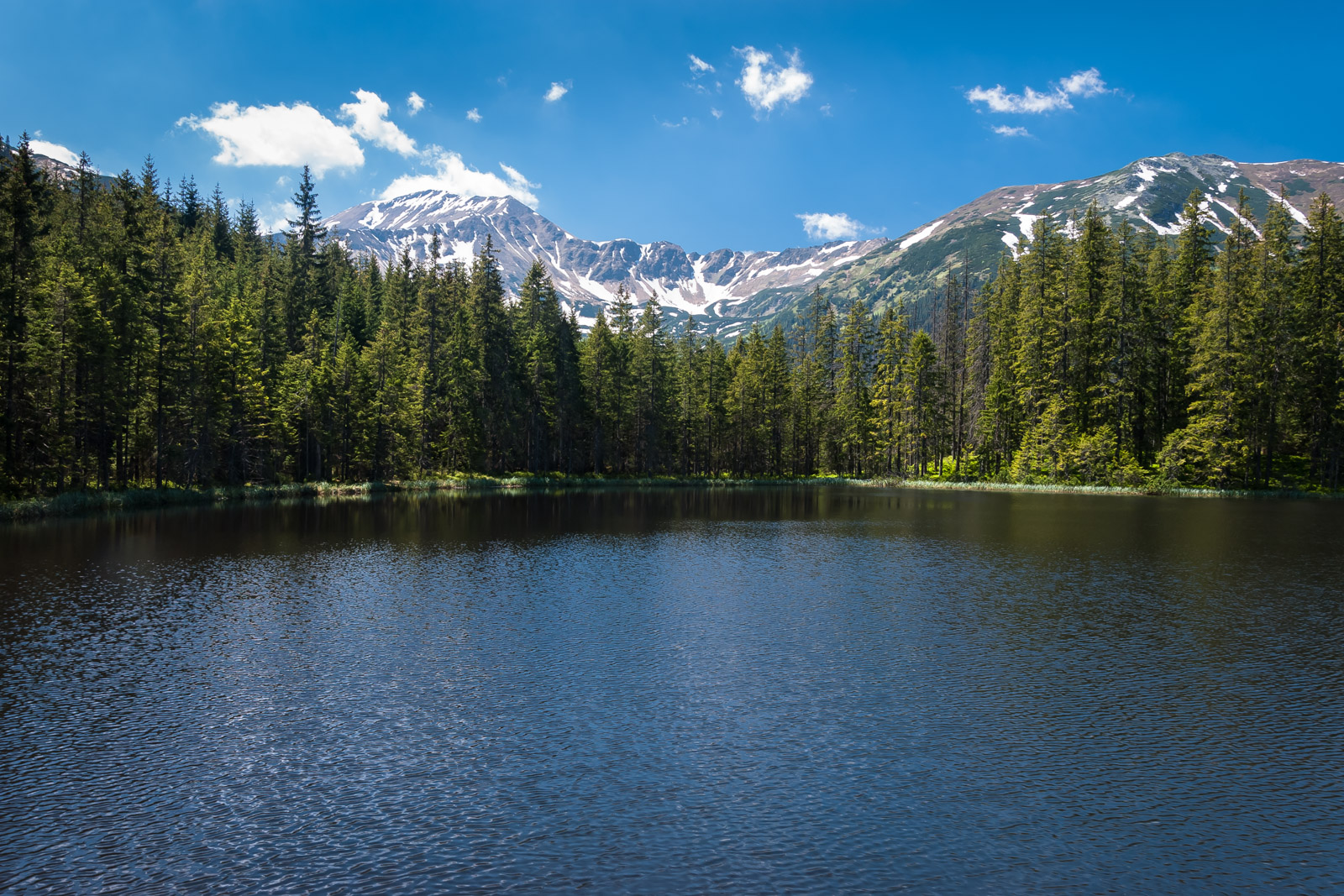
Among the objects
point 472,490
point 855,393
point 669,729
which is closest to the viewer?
point 669,729

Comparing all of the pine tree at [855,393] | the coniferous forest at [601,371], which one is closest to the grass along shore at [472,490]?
the coniferous forest at [601,371]

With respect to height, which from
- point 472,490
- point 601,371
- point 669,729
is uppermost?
point 601,371

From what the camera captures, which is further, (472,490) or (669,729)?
(472,490)

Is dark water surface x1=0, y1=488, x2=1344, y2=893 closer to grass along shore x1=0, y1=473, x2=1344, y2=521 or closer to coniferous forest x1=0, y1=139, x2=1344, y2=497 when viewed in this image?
grass along shore x1=0, y1=473, x2=1344, y2=521

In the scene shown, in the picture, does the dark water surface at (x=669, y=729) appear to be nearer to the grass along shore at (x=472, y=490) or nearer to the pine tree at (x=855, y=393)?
the grass along shore at (x=472, y=490)

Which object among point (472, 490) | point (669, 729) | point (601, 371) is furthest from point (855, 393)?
point (669, 729)

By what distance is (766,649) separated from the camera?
63.0ft

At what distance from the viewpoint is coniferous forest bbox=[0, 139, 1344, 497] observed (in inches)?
2195

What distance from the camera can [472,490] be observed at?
268 ft

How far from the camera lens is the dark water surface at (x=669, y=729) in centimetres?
948

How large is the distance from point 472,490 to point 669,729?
71.1 meters

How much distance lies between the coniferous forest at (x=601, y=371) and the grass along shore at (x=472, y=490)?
3.04 meters

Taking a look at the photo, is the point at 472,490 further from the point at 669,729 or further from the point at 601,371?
the point at 669,729

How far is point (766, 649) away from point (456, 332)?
7814 centimetres
